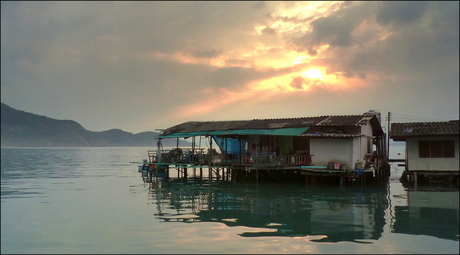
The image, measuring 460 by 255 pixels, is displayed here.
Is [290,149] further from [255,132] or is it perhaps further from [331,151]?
[331,151]

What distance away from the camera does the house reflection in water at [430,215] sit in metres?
11.7

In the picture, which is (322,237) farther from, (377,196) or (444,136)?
(444,136)

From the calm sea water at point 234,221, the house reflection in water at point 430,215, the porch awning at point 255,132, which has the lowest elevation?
the calm sea water at point 234,221

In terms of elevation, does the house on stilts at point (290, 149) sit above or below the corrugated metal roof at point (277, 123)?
below

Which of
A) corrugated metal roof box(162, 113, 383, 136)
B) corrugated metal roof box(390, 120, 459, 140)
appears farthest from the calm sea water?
corrugated metal roof box(162, 113, 383, 136)

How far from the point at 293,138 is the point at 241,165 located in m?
4.34

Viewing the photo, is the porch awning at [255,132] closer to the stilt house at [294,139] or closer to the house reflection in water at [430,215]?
the stilt house at [294,139]

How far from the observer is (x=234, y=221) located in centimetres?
1339

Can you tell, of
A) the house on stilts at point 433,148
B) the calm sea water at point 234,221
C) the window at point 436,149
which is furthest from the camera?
the window at point 436,149

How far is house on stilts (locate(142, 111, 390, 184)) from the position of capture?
71.6 ft

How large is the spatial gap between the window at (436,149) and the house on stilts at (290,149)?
313cm

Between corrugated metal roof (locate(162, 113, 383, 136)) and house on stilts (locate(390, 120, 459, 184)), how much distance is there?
258cm

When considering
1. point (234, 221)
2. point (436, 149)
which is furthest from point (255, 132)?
point (234, 221)

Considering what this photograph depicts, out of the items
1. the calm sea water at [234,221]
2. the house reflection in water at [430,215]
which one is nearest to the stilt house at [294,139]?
the calm sea water at [234,221]
